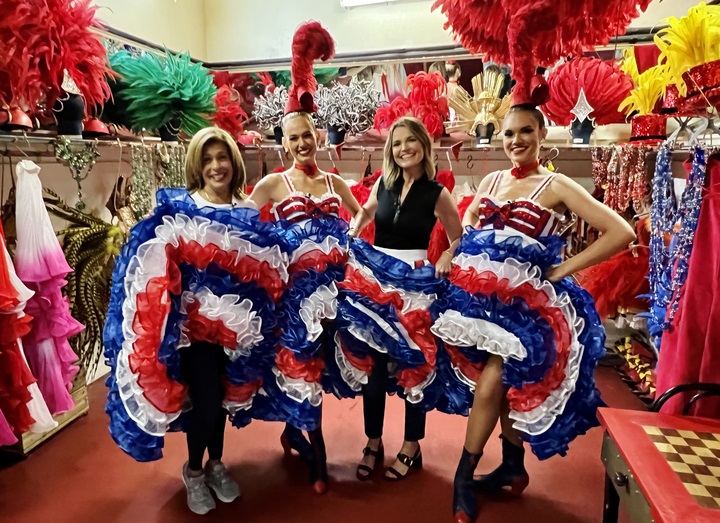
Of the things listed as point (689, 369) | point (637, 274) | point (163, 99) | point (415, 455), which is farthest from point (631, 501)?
point (163, 99)

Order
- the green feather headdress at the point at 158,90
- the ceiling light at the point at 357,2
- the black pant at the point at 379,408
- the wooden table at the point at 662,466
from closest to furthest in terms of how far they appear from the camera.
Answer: the wooden table at the point at 662,466 < the black pant at the point at 379,408 < the green feather headdress at the point at 158,90 < the ceiling light at the point at 357,2

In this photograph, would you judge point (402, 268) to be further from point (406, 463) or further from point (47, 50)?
point (47, 50)

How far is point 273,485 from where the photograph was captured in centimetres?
221

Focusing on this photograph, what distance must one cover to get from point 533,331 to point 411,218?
2.12ft

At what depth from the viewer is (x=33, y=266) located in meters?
2.19

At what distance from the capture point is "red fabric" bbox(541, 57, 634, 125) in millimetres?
3062

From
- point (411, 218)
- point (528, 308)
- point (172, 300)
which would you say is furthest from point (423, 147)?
point (172, 300)

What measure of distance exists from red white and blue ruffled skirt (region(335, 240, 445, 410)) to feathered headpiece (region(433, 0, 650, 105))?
2.50 ft

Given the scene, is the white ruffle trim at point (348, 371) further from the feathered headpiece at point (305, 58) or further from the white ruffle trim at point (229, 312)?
the feathered headpiece at point (305, 58)

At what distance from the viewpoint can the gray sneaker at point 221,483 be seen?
6.84ft

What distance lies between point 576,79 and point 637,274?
122cm

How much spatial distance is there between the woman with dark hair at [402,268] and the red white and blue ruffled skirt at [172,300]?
39cm

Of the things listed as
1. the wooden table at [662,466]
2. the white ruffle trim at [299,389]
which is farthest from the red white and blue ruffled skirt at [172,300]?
the wooden table at [662,466]

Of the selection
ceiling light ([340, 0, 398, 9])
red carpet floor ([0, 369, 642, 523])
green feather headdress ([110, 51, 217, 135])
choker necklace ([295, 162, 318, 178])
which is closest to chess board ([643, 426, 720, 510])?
red carpet floor ([0, 369, 642, 523])
